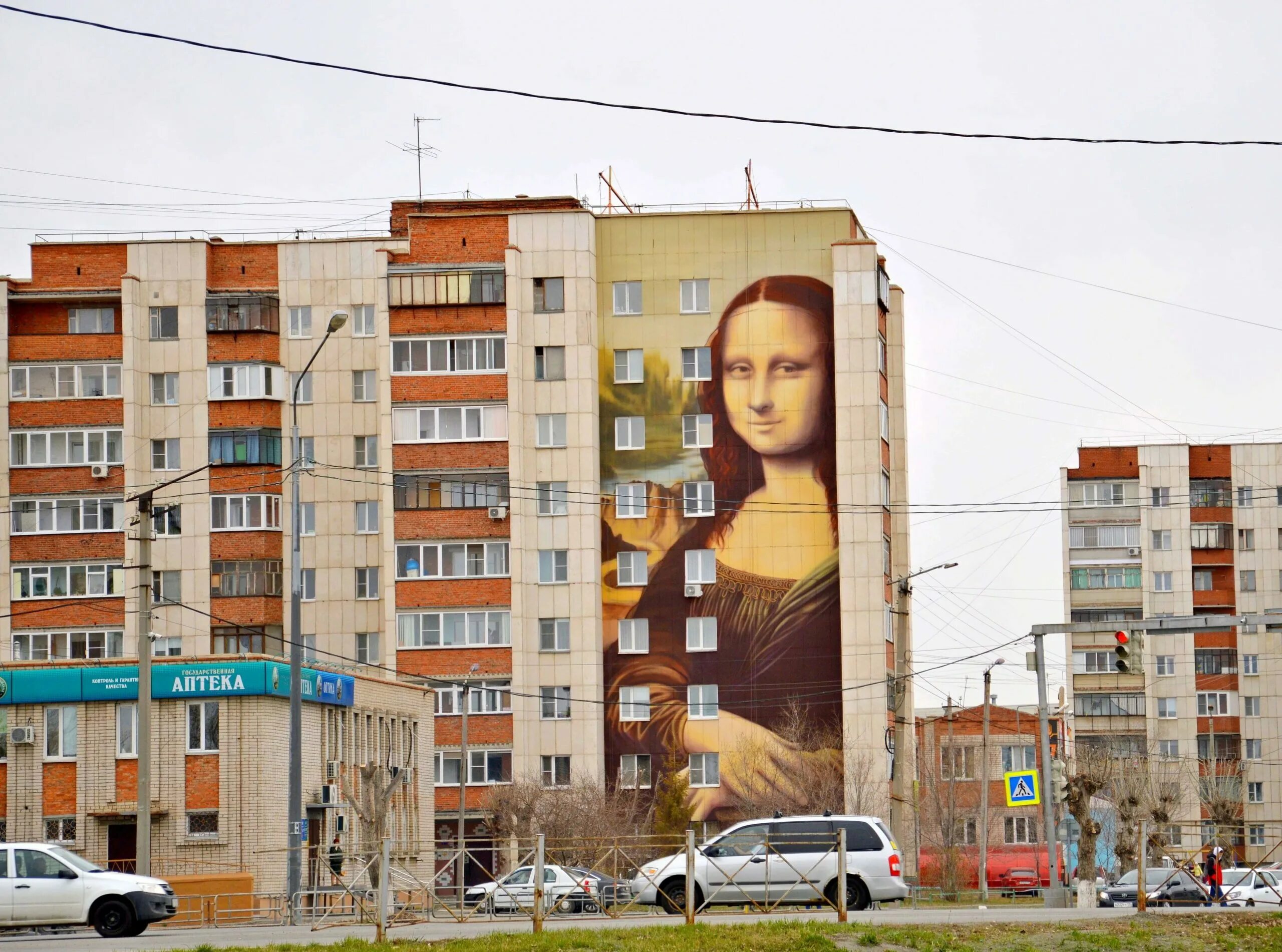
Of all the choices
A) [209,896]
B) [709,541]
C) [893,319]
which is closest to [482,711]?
[709,541]

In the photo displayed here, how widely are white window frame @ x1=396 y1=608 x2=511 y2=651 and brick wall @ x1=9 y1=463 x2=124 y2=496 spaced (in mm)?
12839

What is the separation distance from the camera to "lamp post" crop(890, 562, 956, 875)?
7338cm

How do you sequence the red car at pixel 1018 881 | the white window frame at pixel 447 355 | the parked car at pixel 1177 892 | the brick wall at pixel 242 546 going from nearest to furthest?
the parked car at pixel 1177 892, the white window frame at pixel 447 355, the brick wall at pixel 242 546, the red car at pixel 1018 881

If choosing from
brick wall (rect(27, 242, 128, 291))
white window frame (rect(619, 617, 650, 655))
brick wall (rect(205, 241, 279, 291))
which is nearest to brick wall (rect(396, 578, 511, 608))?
white window frame (rect(619, 617, 650, 655))

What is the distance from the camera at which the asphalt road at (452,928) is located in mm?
26438

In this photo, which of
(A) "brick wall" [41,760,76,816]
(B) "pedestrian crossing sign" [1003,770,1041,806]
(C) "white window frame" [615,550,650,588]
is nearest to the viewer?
(B) "pedestrian crossing sign" [1003,770,1041,806]

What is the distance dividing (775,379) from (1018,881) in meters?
25.9

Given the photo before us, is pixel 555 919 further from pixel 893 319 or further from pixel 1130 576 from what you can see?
pixel 1130 576

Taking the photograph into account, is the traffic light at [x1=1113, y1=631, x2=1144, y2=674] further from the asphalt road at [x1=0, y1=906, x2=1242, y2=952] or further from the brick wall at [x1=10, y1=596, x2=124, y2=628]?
the brick wall at [x1=10, y1=596, x2=124, y2=628]

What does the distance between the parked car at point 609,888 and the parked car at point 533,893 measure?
11 centimetres

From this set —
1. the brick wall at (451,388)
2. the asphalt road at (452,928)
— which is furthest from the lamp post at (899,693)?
the asphalt road at (452,928)

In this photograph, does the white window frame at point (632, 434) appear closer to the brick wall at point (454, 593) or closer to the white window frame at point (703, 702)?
the brick wall at point (454, 593)

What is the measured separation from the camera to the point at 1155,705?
107m

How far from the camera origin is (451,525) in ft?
243
